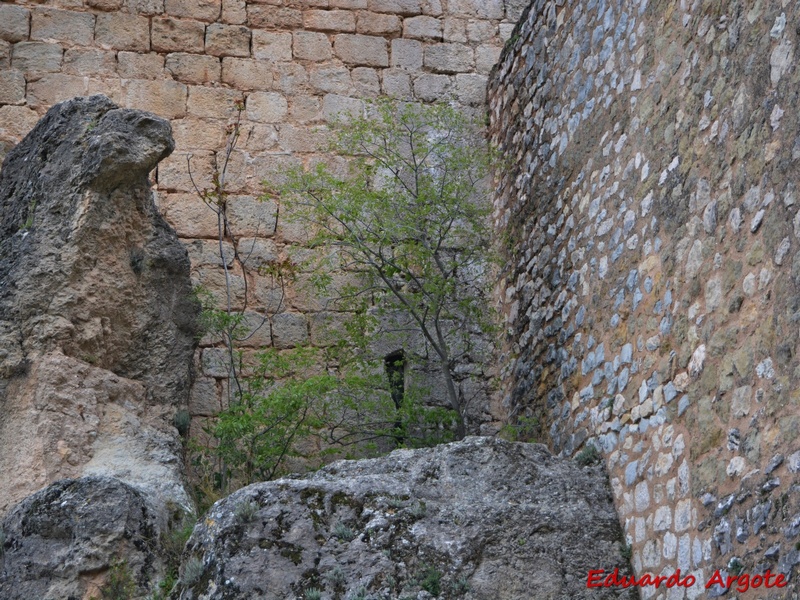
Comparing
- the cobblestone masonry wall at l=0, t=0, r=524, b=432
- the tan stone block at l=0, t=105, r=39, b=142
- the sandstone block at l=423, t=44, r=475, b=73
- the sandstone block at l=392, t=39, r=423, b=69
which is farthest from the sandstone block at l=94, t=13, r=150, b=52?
the sandstone block at l=423, t=44, r=475, b=73

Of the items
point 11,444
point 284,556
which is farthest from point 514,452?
point 11,444

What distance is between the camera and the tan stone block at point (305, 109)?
7914 mm

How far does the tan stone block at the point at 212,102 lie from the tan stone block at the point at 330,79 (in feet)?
1.83

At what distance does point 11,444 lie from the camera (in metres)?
5.23

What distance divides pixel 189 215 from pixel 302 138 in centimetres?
98

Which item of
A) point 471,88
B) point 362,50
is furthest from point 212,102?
point 471,88

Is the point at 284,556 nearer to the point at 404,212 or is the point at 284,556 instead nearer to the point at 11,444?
the point at 11,444

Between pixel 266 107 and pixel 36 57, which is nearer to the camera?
pixel 36 57

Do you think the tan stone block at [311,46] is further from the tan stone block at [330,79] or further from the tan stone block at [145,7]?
the tan stone block at [145,7]

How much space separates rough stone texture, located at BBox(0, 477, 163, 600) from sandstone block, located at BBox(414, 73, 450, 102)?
4271 millimetres

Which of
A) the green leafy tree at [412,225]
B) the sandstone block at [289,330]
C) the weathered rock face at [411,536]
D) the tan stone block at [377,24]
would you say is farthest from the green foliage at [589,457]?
the tan stone block at [377,24]

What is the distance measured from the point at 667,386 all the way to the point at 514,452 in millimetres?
870

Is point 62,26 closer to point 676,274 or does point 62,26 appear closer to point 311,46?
point 311,46

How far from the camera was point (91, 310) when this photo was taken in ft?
18.5
